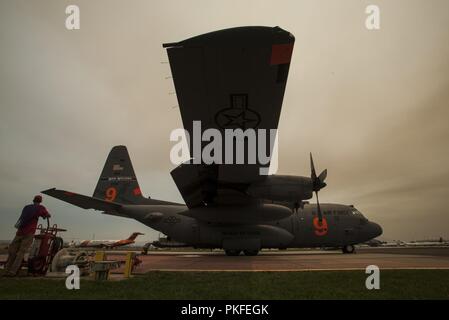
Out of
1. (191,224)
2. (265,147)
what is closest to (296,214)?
(191,224)

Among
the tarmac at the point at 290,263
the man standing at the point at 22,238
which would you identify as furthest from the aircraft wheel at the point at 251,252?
the man standing at the point at 22,238

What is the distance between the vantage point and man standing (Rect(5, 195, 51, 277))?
833cm

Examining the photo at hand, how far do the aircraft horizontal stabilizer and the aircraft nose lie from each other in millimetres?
19374

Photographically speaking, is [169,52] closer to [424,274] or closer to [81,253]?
[81,253]

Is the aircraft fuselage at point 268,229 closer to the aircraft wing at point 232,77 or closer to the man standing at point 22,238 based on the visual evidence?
the man standing at point 22,238

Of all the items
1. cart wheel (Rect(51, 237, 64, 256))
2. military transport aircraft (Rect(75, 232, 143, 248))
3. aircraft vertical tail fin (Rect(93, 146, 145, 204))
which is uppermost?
aircraft vertical tail fin (Rect(93, 146, 145, 204))

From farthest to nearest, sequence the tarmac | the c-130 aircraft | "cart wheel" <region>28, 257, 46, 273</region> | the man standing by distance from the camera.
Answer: the tarmac < "cart wheel" <region>28, 257, 46, 273</region> < the man standing < the c-130 aircraft

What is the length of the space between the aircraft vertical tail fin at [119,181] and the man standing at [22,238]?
14.7 metres

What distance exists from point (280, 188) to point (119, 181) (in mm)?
15381

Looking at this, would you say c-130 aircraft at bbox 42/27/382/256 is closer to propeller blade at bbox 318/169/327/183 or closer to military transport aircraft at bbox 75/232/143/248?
propeller blade at bbox 318/169/327/183

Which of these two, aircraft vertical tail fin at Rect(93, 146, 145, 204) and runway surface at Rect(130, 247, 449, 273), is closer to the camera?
runway surface at Rect(130, 247, 449, 273)

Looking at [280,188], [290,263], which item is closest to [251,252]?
[290,263]

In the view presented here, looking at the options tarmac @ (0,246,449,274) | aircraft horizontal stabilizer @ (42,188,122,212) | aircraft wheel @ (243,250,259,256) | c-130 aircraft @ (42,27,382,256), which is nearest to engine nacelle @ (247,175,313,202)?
c-130 aircraft @ (42,27,382,256)
